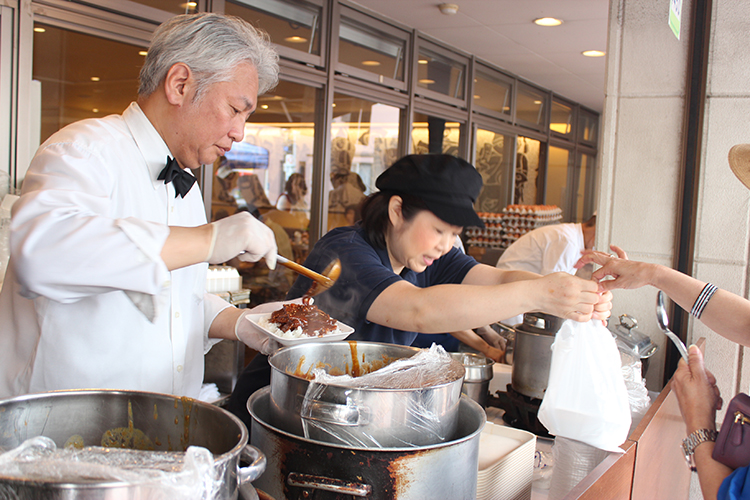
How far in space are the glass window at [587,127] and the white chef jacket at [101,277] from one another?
8384 millimetres

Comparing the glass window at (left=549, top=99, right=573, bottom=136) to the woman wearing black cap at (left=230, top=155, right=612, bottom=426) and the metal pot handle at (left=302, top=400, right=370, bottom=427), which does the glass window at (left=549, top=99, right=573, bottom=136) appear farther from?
the metal pot handle at (left=302, top=400, right=370, bottom=427)

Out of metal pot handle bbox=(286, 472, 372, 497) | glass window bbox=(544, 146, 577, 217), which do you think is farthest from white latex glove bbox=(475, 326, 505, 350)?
glass window bbox=(544, 146, 577, 217)

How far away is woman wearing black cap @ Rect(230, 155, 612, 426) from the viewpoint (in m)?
1.54

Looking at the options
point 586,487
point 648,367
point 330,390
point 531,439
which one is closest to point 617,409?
point 531,439

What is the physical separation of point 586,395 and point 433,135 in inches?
184

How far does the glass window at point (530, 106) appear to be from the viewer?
285 inches

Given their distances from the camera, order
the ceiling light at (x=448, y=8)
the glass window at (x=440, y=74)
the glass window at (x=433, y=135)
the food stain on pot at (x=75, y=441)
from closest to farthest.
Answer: the food stain on pot at (x=75, y=441)
the ceiling light at (x=448, y=8)
the glass window at (x=440, y=74)
the glass window at (x=433, y=135)

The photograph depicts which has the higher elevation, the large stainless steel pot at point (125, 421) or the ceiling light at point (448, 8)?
the ceiling light at point (448, 8)

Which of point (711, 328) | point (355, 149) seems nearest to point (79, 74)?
point (355, 149)

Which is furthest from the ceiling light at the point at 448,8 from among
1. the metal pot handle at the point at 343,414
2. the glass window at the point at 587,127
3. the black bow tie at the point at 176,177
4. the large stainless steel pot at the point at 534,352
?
the glass window at the point at 587,127

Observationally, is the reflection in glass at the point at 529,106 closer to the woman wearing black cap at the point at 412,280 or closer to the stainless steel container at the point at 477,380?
the woman wearing black cap at the point at 412,280

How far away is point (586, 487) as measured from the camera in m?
1.18

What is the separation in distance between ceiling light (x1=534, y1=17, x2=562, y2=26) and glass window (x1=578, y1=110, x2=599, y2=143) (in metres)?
4.40

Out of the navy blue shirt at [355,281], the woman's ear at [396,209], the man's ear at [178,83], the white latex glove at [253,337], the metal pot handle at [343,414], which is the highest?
the man's ear at [178,83]
